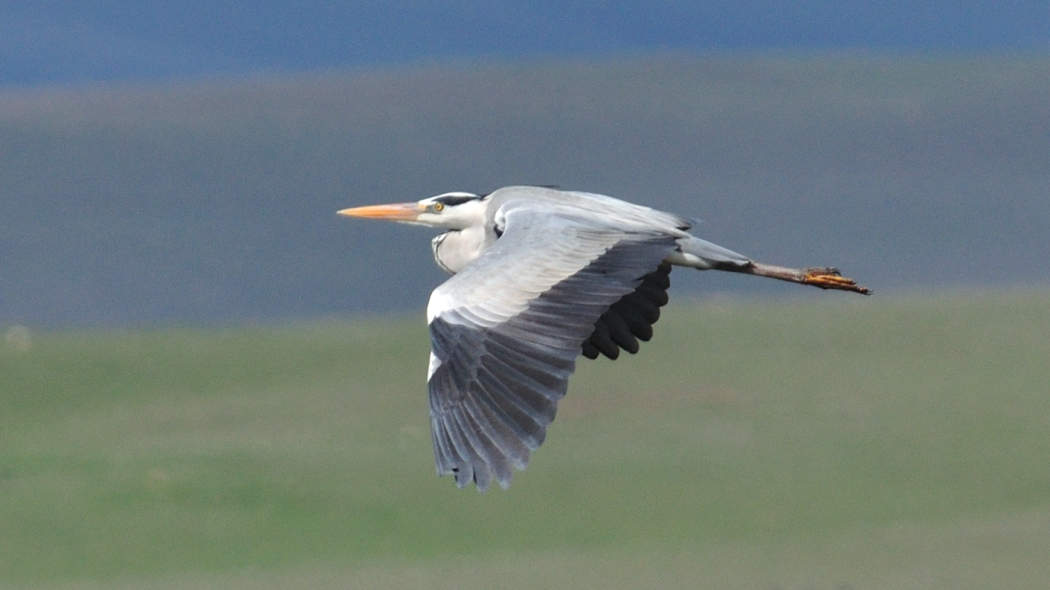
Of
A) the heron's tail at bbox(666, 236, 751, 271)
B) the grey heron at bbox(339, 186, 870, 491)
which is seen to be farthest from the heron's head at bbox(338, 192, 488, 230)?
the heron's tail at bbox(666, 236, 751, 271)

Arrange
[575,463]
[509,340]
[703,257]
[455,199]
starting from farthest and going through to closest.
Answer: [575,463]
[455,199]
[703,257]
[509,340]

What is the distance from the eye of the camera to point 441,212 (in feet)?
26.8

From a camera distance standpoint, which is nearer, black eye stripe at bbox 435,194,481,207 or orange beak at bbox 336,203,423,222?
black eye stripe at bbox 435,194,481,207

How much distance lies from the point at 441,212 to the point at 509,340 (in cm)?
207

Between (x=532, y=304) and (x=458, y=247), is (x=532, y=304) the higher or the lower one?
the lower one

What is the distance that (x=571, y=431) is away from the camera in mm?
22047

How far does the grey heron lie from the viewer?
6000 mm

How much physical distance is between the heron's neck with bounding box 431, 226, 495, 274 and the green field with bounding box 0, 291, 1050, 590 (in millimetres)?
8791

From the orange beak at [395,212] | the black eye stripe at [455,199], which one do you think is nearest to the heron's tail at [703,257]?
the black eye stripe at [455,199]

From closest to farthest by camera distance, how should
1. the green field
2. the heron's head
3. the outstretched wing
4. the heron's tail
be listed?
the outstretched wing
the heron's tail
the heron's head
the green field

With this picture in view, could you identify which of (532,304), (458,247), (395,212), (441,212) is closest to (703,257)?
(458,247)

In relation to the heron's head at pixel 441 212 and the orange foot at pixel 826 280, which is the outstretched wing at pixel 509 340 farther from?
the heron's head at pixel 441 212

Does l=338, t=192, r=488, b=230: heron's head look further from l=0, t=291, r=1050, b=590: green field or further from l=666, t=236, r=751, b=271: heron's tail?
l=0, t=291, r=1050, b=590: green field

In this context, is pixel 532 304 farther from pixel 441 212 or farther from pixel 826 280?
pixel 441 212
